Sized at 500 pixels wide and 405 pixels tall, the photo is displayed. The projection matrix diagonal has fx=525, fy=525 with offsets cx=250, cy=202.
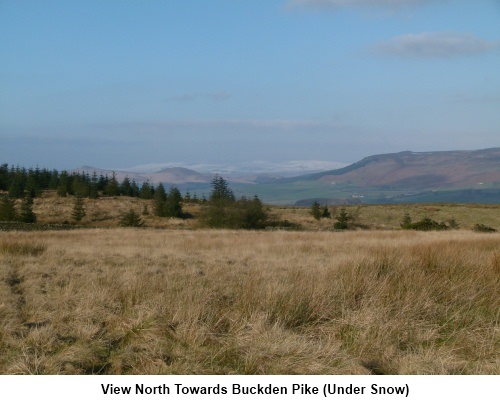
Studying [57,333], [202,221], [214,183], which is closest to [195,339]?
[57,333]

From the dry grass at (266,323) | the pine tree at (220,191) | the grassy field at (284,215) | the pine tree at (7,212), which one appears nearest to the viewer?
the dry grass at (266,323)

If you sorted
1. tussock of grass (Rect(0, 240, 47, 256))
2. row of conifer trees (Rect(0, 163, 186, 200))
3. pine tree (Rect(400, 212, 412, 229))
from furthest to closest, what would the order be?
1. row of conifer trees (Rect(0, 163, 186, 200))
2. pine tree (Rect(400, 212, 412, 229))
3. tussock of grass (Rect(0, 240, 47, 256))

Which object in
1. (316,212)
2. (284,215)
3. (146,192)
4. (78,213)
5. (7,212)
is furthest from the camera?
(146,192)

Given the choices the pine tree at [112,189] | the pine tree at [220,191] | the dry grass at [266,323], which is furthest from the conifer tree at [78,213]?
the dry grass at [266,323]

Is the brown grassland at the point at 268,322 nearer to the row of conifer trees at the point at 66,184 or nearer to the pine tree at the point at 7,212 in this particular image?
the pine tree at the point at 7,212

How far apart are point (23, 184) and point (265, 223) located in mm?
34384

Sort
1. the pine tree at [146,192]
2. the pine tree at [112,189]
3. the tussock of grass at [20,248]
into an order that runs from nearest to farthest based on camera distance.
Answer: the tussock of grass at [20,248] < the pine tree at [112,189] < the pine tree at [146,192]

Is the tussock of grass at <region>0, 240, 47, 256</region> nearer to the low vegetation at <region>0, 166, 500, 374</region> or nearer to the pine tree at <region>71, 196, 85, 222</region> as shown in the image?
the low vegetation at <region>0, 166, 500, 374</region>

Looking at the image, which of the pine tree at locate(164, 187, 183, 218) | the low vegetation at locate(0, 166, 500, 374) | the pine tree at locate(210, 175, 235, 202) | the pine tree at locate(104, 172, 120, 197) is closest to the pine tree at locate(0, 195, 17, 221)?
the pine tree at locate(164, 187, 183, 218)

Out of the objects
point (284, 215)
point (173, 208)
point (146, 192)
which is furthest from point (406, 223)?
point (146, 192)

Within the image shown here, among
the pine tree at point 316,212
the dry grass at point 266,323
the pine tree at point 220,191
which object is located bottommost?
the pine tree at point 316,212

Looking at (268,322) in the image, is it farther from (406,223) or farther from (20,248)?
(406,223)

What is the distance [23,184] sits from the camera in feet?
212

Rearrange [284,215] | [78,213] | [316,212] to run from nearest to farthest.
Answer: [78,213] → [316,212] → [284,215]
